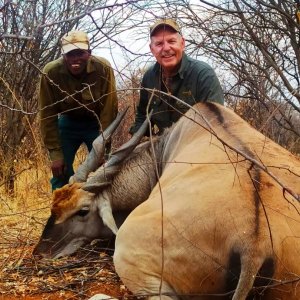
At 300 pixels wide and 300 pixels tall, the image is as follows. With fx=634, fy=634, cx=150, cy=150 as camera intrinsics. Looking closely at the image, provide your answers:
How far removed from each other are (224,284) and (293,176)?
0.71 metres

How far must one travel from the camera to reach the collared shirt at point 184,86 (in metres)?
5.09

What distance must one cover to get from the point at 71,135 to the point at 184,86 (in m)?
1.40

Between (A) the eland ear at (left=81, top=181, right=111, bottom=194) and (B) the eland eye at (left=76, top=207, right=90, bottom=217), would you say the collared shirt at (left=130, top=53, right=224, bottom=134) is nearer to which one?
(A) the eland ear at (left=81, top=181, right=111, bottom=194)

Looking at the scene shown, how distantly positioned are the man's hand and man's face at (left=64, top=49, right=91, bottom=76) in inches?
33.8

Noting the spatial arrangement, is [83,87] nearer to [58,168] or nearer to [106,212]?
[58,168]

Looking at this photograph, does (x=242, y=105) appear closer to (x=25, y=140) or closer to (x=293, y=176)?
(x=25, y=140)

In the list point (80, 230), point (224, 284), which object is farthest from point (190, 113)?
point (224, 284)

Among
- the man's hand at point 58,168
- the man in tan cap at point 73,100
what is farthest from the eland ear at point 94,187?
the man's hand at point 58,168

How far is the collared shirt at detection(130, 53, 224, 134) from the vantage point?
5.09m

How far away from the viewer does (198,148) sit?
3.83 meters

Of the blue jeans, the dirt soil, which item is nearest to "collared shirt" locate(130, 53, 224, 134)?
the blue jeans

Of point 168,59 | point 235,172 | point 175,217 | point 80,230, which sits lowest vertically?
point 80,230

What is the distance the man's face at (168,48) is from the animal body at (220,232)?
5.82 ft

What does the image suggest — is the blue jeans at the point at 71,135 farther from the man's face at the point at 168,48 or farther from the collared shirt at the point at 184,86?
the man's face at the point at 168,48
